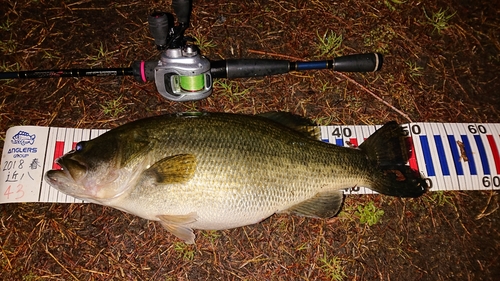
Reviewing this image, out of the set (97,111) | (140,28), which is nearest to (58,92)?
(97,111)

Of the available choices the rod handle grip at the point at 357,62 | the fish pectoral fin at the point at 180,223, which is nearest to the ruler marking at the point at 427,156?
the rod handle grip at the point at 357,62

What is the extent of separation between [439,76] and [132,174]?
10.5 feet

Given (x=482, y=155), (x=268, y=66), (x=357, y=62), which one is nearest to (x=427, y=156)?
(x=482, y=155)

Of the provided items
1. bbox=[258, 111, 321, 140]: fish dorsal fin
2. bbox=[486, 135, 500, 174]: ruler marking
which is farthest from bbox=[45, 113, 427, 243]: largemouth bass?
bbox=[486, 135, 500, 174]: ruler marking

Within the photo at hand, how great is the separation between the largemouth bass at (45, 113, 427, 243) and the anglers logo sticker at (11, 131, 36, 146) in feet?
2.76

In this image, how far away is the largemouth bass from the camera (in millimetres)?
2514

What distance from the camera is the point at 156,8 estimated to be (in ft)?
12.1

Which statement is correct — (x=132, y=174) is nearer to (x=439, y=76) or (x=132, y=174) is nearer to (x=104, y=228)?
(x=104, y=228)

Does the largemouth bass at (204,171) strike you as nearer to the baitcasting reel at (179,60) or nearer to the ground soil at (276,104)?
the baitcasting reel at (179,60)

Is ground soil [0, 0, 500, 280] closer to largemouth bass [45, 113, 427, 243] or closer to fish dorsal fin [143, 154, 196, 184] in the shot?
largemouth bass [45, 113, 427, 243]

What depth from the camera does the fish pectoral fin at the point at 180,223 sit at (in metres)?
2.61

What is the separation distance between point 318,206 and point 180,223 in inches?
42.7

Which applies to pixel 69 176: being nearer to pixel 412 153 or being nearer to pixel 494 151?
pixel 412 153

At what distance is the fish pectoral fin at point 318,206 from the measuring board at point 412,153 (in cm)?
53
